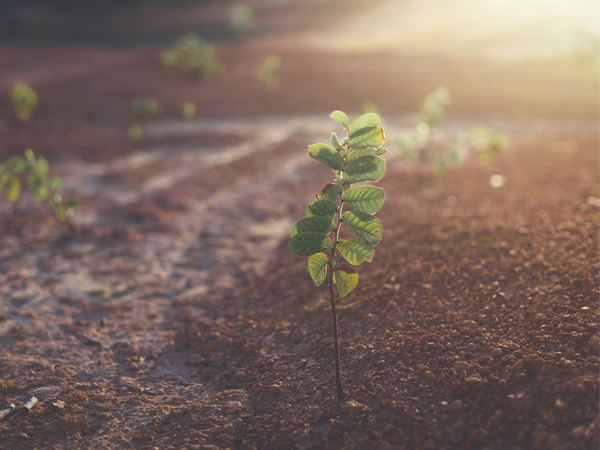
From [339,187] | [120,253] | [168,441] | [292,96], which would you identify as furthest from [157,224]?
[292,96]

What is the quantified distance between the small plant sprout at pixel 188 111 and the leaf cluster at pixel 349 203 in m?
7.89

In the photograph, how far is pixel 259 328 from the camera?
2.90 metres

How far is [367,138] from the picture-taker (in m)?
1.72

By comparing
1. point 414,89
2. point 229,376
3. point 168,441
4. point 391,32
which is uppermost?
point 391,32

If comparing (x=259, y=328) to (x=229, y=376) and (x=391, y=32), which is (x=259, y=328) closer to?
(x=229, y=376)

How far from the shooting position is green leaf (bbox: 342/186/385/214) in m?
1.71

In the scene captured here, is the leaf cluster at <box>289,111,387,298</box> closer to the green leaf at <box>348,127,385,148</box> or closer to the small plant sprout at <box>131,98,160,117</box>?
the green leaf at <box>348,127,385,148</box>

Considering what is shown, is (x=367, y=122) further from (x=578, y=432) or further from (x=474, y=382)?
(x=578, y=432)

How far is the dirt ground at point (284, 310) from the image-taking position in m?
1.83

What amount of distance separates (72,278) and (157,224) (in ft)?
3.71

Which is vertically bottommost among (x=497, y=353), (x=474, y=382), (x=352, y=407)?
(x=352, y=407)

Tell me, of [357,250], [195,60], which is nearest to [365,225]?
[357,250]

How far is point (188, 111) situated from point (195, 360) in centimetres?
725

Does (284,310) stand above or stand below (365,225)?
below
